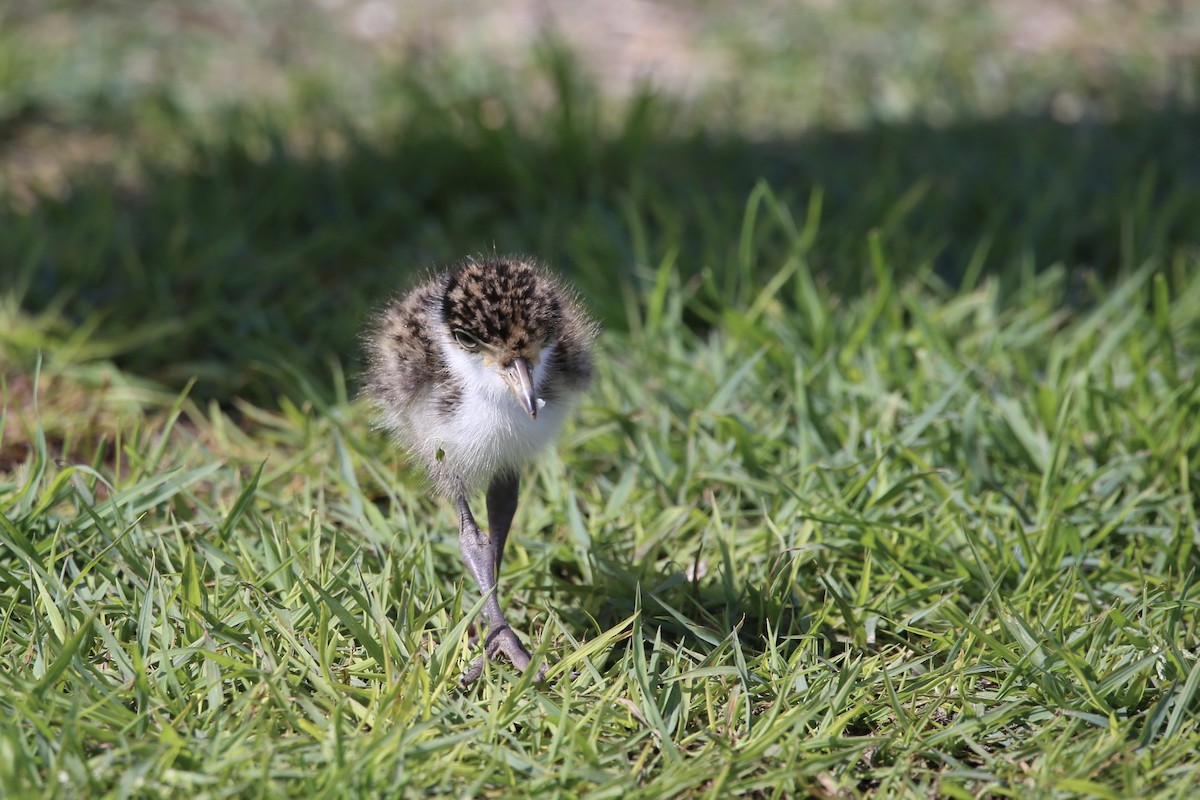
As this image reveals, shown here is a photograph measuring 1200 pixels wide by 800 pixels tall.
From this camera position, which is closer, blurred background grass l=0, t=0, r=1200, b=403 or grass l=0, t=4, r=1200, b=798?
grass l=0, t=4, r=1200, b=798

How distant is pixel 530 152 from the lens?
587 centimetres

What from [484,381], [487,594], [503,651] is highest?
[484,381]

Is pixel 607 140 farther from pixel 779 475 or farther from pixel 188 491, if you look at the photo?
pixel 188 491

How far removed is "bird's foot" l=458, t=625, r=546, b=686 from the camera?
126 inches

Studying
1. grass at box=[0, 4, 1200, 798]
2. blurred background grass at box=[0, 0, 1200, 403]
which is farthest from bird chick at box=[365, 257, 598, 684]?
blurred background grass at box=[0, 0, 1200, 403]

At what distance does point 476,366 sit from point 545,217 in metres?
2.62

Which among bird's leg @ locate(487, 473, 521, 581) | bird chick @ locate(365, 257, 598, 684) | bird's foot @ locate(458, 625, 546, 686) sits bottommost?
bird's foot @ locate(458, 625, 546, 686)

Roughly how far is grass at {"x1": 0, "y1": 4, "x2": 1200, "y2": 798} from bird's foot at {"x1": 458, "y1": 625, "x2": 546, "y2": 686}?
4 cm

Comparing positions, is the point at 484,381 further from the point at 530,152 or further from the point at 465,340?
the point at 530,152

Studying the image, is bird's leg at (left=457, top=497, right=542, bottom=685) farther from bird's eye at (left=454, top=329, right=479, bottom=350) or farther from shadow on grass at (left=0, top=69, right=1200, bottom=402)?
shadow on grass at (left=0, top=69, right=1200, bottom=402)

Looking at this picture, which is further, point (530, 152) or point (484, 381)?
point (530, 152)

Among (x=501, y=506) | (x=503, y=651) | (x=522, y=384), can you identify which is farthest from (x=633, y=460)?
(x=522, y=384)

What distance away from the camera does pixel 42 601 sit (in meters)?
3.18

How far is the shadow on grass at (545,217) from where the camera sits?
16.1 feet
